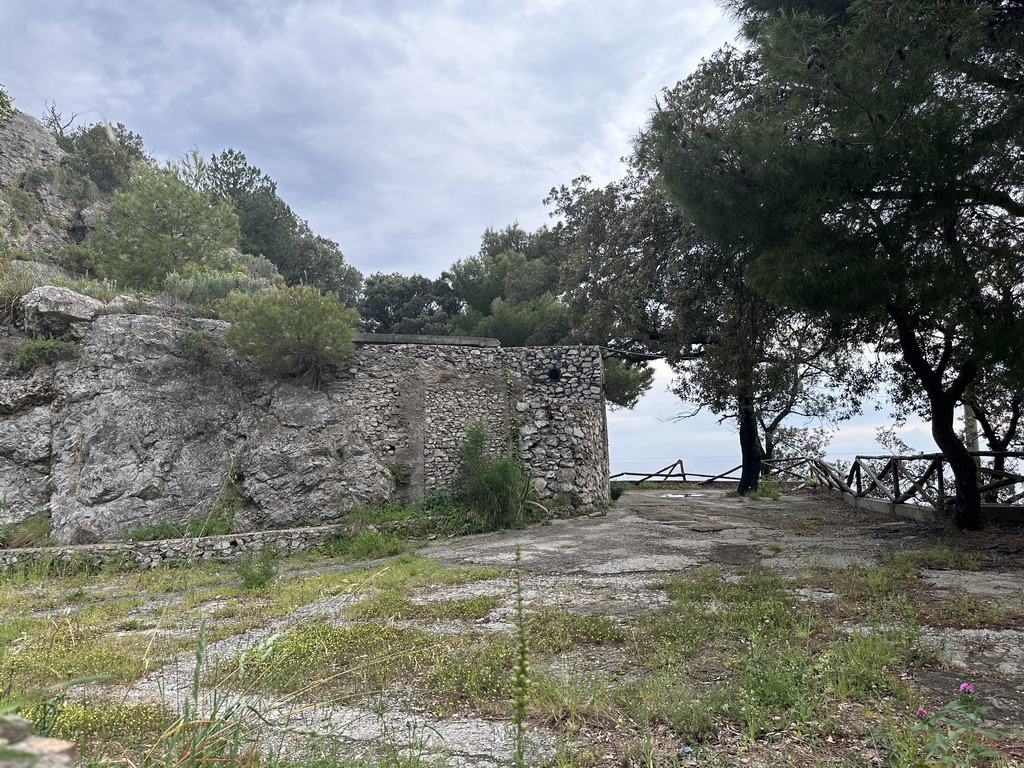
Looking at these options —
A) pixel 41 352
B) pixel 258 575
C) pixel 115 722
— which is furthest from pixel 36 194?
pixel 115 722

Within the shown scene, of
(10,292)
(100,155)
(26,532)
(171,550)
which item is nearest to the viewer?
(171,550)

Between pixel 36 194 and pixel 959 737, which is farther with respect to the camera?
pixel 36 194

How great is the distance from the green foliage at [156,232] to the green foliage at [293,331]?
6.27 meters

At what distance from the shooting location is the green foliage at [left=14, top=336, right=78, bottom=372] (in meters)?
9.81

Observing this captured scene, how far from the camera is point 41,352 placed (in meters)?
9.88

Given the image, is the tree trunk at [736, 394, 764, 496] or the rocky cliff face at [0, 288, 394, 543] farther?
the tree trunk at [736, 394, 764, 496]

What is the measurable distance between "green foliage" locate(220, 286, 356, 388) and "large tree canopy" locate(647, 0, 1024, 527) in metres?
6.12

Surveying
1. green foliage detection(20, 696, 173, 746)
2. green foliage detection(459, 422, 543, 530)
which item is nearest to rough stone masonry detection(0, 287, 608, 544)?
green foliage detection(459, 422, 543, 530)

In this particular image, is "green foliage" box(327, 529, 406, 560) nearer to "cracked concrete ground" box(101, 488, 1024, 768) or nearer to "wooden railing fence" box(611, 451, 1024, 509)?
"cracked concrete ground" box(101, 488, 1024, 768)

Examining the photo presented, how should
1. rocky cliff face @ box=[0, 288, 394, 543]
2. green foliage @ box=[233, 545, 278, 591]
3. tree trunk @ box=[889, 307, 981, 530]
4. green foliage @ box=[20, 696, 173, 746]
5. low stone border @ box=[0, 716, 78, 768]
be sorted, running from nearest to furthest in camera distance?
1. low stone border @ box=[0, 716, 78, 768]
2. green foliage @ box=[20, 696, 173, 746]
3. green foliage @ box=[233, 545, 278, 591]
4. tree trunk @ box=[889, 307, 981, 530]
5. rocky cliff face @ box=[0, 288, 394, 543]

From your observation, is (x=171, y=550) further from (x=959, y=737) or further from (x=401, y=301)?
(x=401, y=301)

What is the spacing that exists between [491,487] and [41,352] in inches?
313

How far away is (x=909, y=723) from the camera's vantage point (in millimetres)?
2381

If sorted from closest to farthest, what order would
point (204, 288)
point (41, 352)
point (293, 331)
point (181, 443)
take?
1. point (181, 443)
2. point (41, 352)
3. point (293, 331)
4. point (204, 288)
